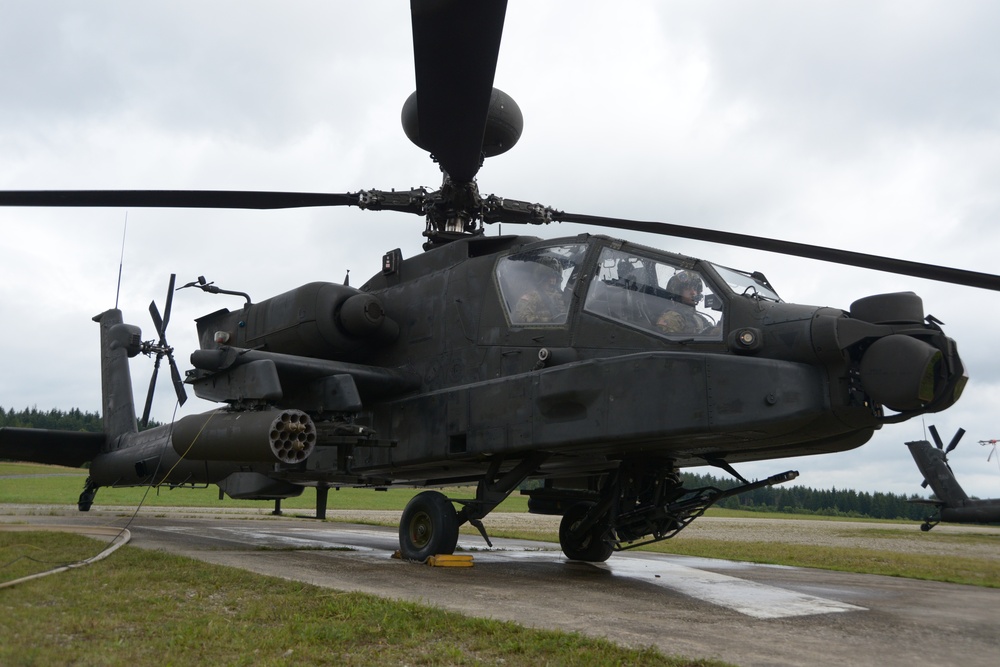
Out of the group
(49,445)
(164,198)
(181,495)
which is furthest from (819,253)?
(181,495)

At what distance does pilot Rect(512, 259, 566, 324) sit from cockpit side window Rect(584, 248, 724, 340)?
391 mm

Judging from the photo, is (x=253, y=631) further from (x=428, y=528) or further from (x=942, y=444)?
(x=942, y=444)

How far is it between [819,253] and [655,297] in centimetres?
160

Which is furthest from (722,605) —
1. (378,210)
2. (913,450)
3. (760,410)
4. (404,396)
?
(913,450)

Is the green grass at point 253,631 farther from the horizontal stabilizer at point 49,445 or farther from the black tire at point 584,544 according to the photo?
the horizontal stabilizer at point 49,445

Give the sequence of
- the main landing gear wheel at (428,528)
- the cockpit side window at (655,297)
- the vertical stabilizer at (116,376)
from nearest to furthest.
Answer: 1. the cockpit side window at (655,297)
2. the main landing gear wheel at (428,528)
3. the vertical stabilizer at (116,376)

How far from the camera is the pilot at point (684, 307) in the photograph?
7.35m

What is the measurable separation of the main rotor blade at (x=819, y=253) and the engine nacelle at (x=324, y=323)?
3.07 m

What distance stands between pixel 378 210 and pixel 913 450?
82.7ft

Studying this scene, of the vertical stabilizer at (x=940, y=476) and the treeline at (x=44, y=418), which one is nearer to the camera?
the vertical stabilizer at (x=940, y=476)

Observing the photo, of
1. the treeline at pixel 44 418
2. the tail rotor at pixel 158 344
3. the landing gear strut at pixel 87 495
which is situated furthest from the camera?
the treeline at pixel 44 418

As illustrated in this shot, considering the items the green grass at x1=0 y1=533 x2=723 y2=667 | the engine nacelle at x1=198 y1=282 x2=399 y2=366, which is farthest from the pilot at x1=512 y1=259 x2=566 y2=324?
the green grass at x1=0 y1=533 x2=723 y2=667

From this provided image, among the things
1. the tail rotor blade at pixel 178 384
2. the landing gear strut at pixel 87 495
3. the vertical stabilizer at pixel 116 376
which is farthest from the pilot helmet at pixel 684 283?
the landing gear strut at pixel 87 495

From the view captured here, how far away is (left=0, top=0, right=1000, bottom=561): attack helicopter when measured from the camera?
6.47 meters
